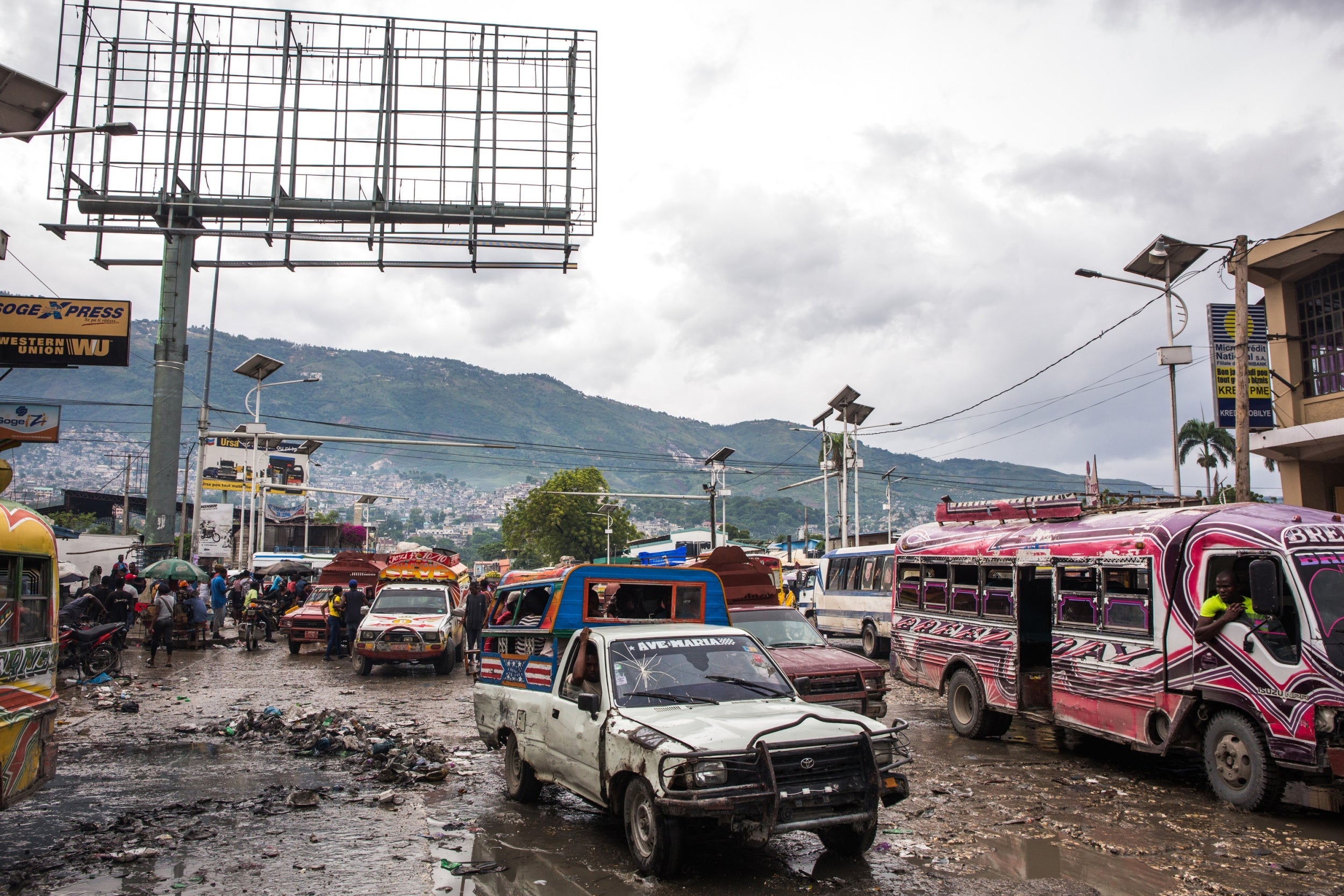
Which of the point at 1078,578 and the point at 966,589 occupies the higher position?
the point at 1078,578

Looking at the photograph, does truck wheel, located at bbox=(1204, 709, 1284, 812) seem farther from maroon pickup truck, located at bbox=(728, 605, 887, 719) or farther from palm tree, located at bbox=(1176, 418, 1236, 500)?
palm tree, located at bbox=(1176, 418, 1236, 500)

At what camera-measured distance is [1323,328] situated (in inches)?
810

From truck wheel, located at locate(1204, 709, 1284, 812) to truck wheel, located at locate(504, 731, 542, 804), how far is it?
6.25 m

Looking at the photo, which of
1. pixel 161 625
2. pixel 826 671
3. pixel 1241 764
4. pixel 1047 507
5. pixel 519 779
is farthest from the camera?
pixel 161 625

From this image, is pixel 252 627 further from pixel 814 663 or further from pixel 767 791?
pixel 767 791

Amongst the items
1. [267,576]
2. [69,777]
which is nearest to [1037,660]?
[69,777]

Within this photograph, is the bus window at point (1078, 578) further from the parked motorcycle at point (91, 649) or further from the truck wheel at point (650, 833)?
the parked motorcycle at point (91, 649)

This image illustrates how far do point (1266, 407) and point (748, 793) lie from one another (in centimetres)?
1972

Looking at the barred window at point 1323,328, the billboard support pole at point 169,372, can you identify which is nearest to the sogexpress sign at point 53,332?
the billboard support pole at point 169,372

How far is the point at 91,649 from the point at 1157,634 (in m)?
17.8

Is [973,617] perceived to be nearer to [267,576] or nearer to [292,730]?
[292,730]

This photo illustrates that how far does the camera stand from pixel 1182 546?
9.16 metres

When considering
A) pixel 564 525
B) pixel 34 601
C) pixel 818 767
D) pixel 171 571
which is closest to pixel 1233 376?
pixel 818 767

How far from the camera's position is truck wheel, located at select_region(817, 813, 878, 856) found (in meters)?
6.80
